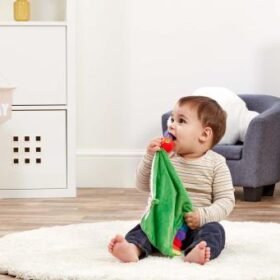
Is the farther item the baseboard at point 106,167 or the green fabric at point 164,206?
the baseboard at point 106,167

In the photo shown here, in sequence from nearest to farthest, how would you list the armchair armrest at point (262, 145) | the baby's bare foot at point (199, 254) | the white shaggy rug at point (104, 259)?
the white shaggy rug at point (104, 259) < the baby's bare foot at point (199, 254) < the armchair armrest at point (262, 145)

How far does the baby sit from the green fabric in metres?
0.03

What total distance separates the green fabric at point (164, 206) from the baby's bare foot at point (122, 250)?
0.09 m

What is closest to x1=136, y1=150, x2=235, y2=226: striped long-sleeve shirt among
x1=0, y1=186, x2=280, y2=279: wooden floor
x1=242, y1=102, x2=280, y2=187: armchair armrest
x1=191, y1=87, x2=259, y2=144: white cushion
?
x1=0, y1=186, x2=280, y2=279: wooden floor

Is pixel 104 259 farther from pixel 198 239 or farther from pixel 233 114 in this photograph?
pixel 233 114

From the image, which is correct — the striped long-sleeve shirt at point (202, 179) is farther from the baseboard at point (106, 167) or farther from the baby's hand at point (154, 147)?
the baseboard at point (106, 167)

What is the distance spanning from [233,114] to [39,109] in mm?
947

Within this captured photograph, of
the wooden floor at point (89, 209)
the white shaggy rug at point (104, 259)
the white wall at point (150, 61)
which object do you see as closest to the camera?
the white shaggy rug at point (104, 259)

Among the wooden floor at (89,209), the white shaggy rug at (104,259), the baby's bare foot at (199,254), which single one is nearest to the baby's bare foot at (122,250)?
the white shaggy rug at (104,259)

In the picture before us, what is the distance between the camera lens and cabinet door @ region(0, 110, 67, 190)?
4070mm

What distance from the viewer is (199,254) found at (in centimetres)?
240

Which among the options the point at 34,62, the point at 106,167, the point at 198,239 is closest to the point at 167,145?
the point at 198,239

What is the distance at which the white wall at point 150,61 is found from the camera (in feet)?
14.7

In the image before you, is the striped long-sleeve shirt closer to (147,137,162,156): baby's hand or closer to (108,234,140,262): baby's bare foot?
(147,137,162,156): baby's hand
